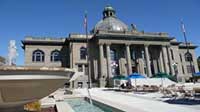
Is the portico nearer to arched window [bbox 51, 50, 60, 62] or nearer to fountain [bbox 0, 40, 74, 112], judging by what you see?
arched window [bbox 51, 50, 60, 62]

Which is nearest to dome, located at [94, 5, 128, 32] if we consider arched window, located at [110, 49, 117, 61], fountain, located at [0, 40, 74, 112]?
arched window, located at [110, 49, 117, 61]

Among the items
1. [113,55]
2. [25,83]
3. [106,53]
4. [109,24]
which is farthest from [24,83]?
[109,24]

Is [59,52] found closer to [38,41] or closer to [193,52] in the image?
[38,41]

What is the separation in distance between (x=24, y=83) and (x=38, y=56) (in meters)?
36.9

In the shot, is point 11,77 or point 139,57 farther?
point 139,57

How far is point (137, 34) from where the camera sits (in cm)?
3809

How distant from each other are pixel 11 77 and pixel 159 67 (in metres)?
40.1

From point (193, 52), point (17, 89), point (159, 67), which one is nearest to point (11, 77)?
point (17, 89)

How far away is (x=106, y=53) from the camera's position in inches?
1395

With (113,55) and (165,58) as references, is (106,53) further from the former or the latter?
(165,58)

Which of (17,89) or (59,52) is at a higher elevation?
(59,52)

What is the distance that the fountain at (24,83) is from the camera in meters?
3.12

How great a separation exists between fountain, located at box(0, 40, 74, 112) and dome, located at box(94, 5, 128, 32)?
36398 mm

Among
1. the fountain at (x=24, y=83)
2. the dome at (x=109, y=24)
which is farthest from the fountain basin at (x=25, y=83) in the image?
the dome at (x=109, y=24)
